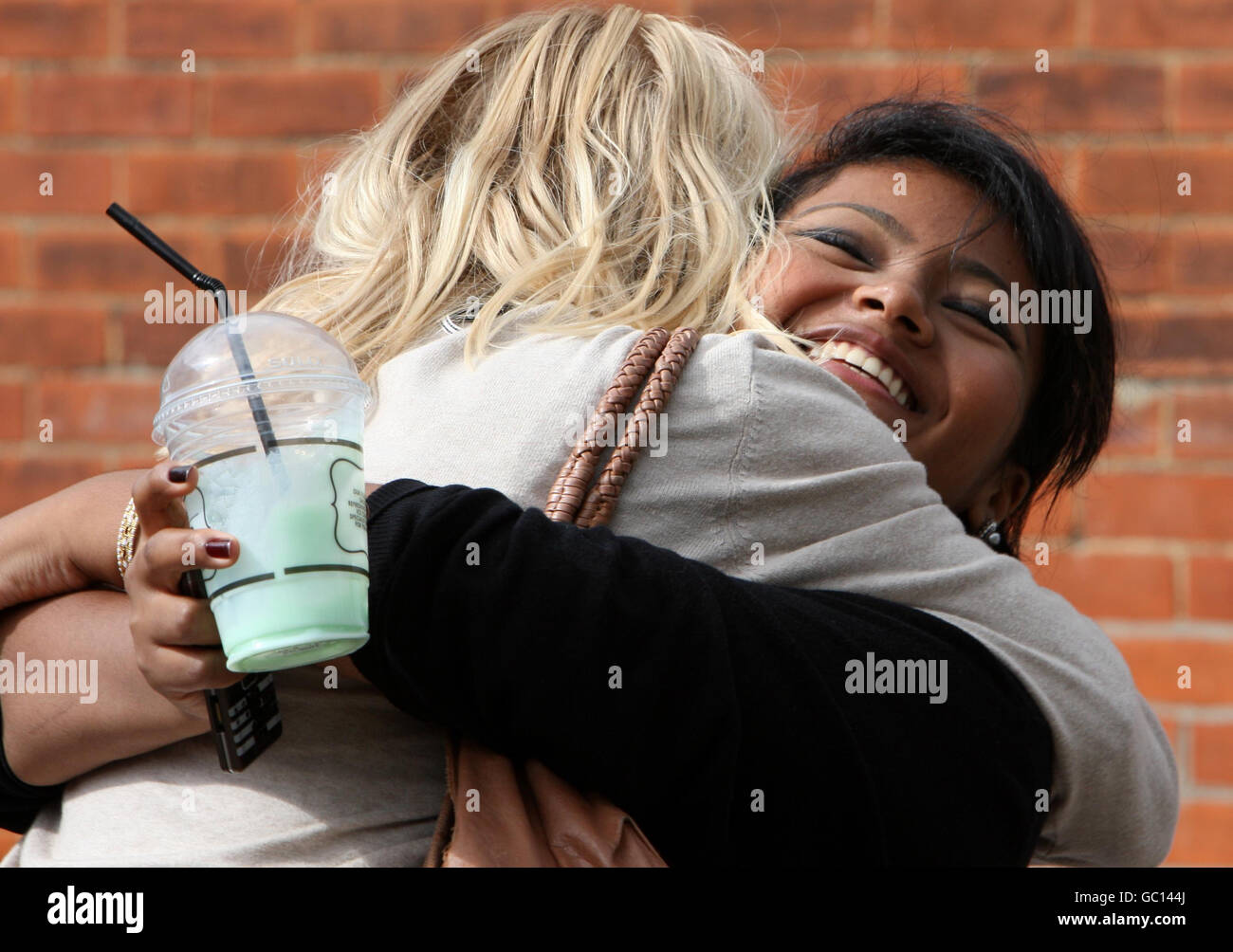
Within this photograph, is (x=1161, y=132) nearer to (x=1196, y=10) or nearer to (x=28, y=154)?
(x=1196, y=10)

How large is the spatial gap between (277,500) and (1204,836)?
189 cm

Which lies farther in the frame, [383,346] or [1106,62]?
[1106,62]

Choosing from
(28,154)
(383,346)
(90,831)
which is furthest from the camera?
(28,154)

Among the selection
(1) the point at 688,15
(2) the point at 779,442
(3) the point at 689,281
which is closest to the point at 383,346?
(3) the point at 689,281

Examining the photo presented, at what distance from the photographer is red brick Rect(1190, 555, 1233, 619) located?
2.35 m

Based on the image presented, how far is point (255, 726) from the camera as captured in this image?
44.1 inches

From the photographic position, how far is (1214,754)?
92.2 inches

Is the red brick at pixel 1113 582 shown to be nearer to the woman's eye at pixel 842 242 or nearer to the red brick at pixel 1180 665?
the red brick at pixel 1180 665

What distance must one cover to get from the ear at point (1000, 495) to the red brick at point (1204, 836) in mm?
630

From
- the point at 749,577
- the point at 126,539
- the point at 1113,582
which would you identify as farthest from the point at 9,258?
the point at 1113,582

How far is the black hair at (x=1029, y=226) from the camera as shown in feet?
6.45

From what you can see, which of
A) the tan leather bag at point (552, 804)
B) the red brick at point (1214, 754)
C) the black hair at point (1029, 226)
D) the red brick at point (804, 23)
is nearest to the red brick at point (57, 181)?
the red brick at point (804, 23)
